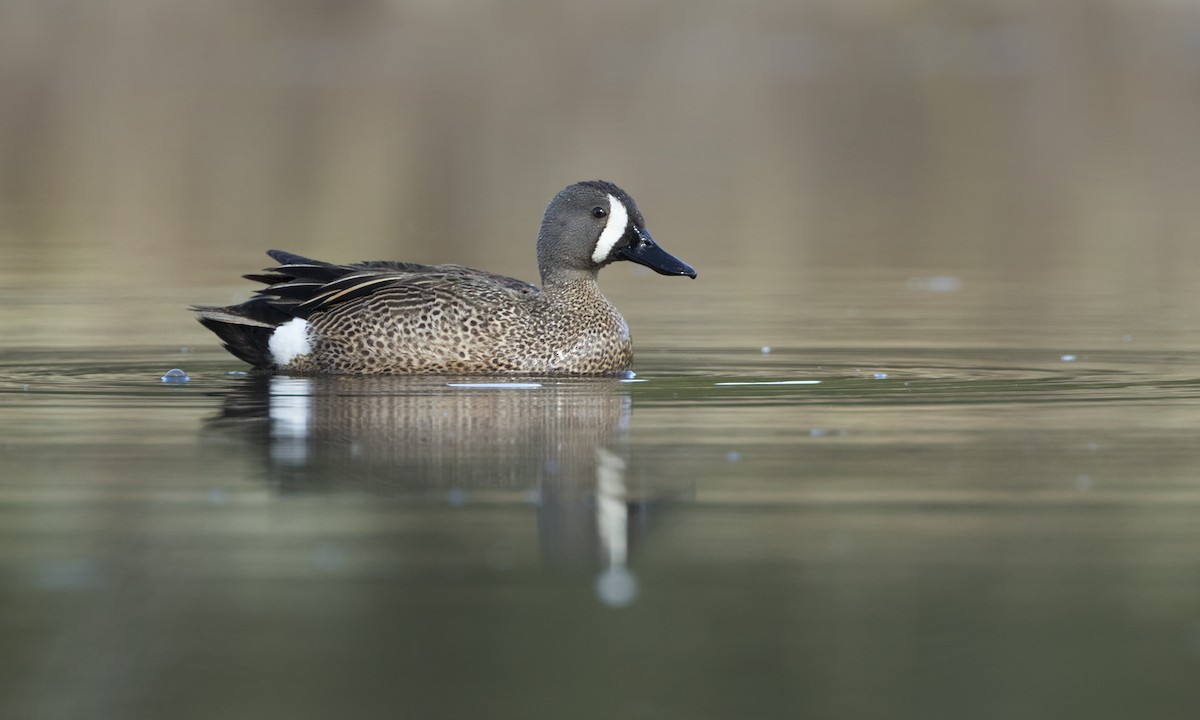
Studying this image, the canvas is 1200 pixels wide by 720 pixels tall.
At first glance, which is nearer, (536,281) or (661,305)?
(661,305)

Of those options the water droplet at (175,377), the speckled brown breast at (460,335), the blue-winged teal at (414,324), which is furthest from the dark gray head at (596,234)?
the water droplet at (175,377)

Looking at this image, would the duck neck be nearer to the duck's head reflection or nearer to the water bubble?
the duck's head reflection

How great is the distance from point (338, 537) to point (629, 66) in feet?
160

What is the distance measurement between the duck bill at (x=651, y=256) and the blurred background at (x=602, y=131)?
5261mm

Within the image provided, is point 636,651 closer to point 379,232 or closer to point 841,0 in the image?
point 379,232

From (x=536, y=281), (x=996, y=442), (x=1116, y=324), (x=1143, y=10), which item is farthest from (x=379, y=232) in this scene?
(x=1143, y=10)

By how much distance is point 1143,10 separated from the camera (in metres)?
65.9

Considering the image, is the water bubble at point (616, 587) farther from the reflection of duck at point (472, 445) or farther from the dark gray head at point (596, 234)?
the dark gray head at point (596, 234)

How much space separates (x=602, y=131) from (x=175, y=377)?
23898mm

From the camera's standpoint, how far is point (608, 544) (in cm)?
616

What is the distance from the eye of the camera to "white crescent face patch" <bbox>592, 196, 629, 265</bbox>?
1139 centimetres

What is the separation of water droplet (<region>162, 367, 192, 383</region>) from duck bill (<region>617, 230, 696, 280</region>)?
2503mm

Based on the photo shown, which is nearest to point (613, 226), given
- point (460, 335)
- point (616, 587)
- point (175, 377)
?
point (460, 335)

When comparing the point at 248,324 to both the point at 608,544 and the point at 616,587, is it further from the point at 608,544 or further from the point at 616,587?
the point at 616,587
